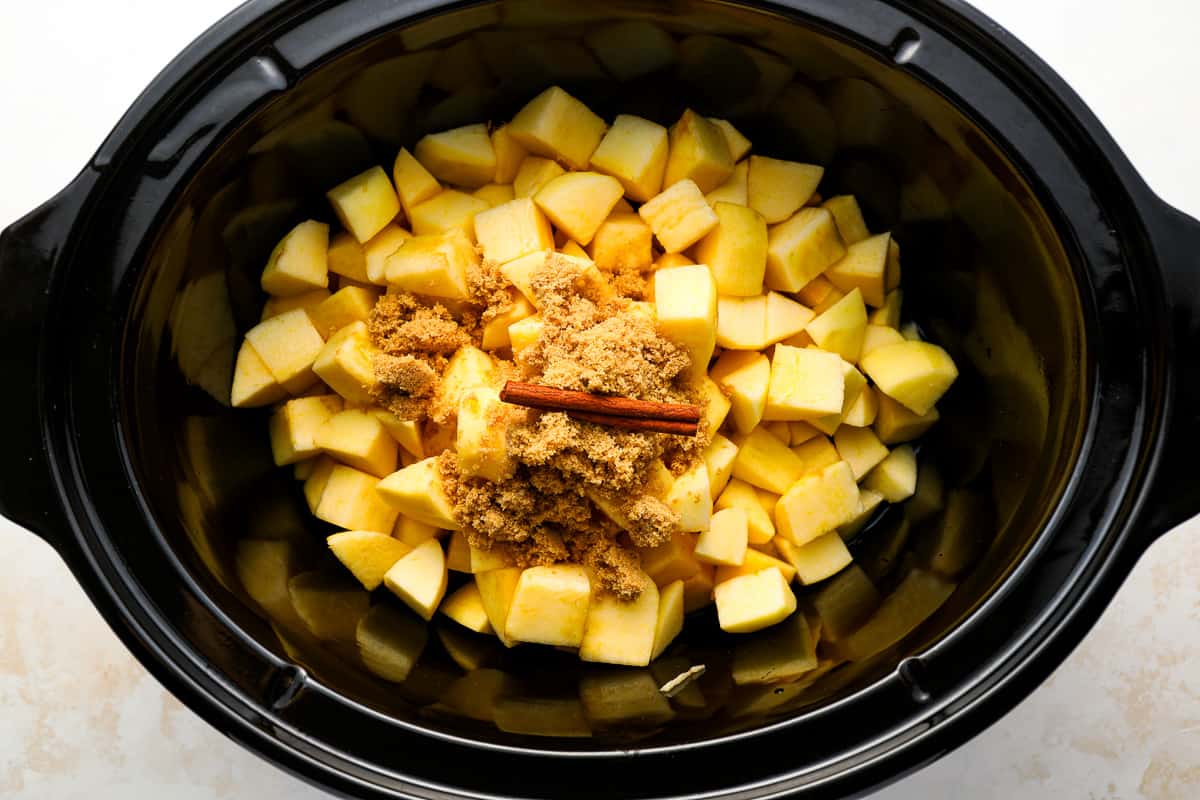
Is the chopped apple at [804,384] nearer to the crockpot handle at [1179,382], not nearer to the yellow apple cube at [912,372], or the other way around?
the yellow apple cube at [912,372]

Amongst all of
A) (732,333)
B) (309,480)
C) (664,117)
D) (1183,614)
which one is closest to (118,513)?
(309,480)

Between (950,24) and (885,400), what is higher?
(950,24)

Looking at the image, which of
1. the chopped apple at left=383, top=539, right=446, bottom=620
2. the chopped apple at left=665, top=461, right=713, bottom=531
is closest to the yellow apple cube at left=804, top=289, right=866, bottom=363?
the chopped apple at left=665, top=461, right=713, bottom=531

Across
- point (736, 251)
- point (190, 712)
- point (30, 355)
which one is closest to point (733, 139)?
point (736, 251)

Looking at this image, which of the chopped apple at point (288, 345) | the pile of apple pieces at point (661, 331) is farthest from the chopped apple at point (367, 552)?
the chopped apple at point (288, 345)

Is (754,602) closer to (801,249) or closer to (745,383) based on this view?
(745,383)

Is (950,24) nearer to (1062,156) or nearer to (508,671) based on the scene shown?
(1062,156)

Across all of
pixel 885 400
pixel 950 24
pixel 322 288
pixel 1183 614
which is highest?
pixel 950 24
